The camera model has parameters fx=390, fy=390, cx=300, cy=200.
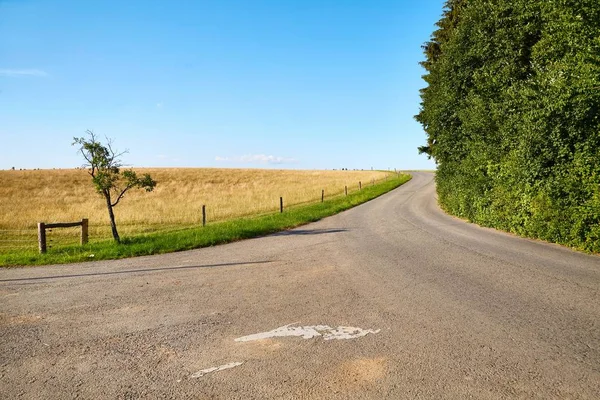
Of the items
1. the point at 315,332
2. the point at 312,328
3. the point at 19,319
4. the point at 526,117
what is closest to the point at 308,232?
the point at 526,117

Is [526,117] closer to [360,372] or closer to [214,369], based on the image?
[360,372]

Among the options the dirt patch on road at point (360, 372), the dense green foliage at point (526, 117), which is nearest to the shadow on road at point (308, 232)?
the dense green foliage at point (526, 117)

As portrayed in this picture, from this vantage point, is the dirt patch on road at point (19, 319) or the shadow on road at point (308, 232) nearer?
the dirt patch on road at point (19, 319)

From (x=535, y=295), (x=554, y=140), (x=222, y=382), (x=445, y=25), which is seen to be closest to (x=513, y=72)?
(x=554, y=140)

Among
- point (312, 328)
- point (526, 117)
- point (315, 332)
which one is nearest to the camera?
point (315, 332)

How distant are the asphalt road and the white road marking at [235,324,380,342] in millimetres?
28

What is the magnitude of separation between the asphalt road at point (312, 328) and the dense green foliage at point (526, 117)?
2075 mm

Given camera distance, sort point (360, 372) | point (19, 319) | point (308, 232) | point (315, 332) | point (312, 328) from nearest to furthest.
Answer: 1. point (360, 372)
2. point (315, 332)
3. point (312, 328)
4. point (19, 319)
5. point (308, 232)

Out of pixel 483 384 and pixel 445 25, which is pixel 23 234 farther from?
pixel 445 25

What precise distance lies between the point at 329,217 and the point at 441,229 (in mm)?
7591

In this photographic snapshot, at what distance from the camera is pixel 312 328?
5426mm

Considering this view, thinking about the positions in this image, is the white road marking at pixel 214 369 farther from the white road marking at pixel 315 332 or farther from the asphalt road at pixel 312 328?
the white road marking at pixel 315 332

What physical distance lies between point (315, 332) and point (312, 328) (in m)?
0.16

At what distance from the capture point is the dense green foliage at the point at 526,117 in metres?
10.2
